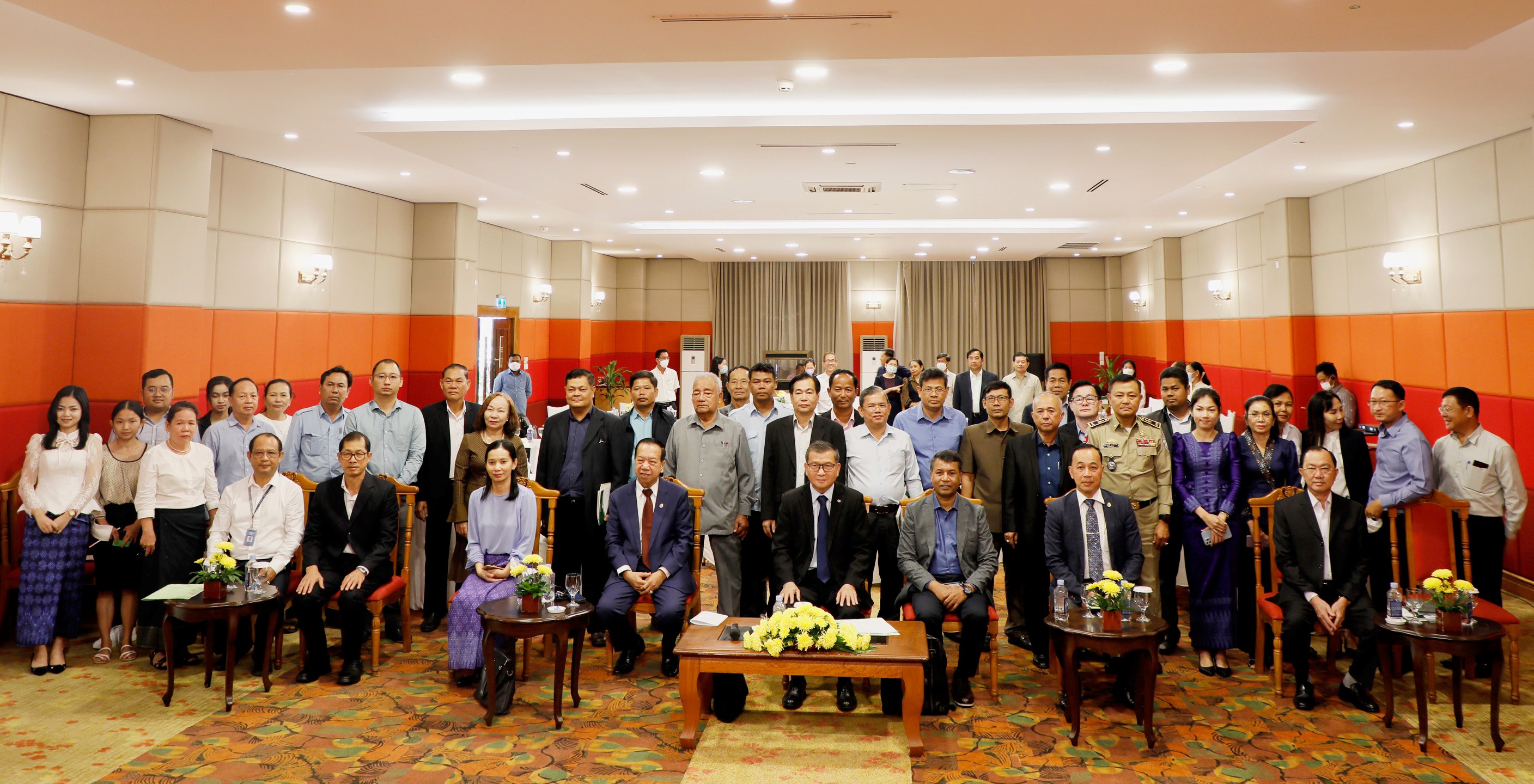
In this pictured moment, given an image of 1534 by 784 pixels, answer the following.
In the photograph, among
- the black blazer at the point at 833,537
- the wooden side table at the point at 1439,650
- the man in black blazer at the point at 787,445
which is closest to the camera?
the wooden side table at the point at 1439,650

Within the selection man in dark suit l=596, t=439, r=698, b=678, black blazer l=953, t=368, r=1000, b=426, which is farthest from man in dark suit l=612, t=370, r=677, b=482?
black blazer l=953, t=368, r=1000, b=426

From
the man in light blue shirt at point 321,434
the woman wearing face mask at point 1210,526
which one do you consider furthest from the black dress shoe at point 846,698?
the man in light blue shirt at point 321,434

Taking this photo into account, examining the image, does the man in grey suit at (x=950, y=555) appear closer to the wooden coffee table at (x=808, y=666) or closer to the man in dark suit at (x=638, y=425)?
the wooden coffee table at (x=808, y=666)

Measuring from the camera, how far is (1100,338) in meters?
17.1

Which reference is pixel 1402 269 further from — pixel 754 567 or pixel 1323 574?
pixel 754 567

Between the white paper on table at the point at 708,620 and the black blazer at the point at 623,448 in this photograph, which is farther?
the black blazer at the point at 623,448

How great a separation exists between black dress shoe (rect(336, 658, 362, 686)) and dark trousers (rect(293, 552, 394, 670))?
2 cm

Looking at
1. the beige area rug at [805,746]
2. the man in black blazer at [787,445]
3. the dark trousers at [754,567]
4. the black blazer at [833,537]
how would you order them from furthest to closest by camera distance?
the dark trousers at [754,567] → the man in black blazer at [787,445] → the black blazer at [833,537] → the beige area rug at [805,746]

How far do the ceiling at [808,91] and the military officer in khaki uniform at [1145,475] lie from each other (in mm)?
1981

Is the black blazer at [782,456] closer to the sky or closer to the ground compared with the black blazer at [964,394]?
closer to the ground

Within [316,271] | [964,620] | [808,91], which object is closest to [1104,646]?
[964,620]

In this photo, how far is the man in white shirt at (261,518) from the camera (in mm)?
4613

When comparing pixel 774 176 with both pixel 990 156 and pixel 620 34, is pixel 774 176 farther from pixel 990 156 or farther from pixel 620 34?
pixel 620 34

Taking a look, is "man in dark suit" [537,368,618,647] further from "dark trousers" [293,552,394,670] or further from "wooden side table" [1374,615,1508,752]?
"wooden side table" [1374,615,1508,752]
